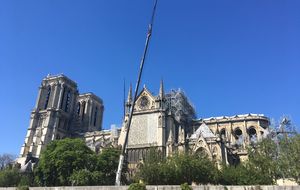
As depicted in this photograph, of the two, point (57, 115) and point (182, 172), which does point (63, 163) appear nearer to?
point (182, 172)

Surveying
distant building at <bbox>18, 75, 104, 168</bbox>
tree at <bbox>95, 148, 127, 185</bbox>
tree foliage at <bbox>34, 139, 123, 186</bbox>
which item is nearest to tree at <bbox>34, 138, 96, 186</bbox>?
tree foliage at <bbox>34, 139, 123, 186</bbox>

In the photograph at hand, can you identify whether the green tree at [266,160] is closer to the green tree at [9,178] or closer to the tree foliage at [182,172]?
the tree foliage at [182,172]

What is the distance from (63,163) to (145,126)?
21.4m

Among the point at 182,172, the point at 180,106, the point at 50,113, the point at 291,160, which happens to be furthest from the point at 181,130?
the point at 50,113

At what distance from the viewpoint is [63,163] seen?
43.0 metres

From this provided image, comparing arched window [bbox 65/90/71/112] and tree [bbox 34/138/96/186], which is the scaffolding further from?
arched window [bbox 65/90/71/112]

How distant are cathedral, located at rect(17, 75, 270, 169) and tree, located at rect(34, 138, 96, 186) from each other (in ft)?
42.8

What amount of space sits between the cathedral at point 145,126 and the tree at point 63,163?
1306cm

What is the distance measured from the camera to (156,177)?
3478cm

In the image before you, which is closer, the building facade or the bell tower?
the building facade

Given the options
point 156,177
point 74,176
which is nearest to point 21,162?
point 74,176

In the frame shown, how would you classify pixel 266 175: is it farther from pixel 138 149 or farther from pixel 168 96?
pixel 168 96

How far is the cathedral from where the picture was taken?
179 ft

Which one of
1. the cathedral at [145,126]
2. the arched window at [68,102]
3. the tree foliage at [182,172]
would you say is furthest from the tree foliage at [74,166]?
the arched window at [68,102]
